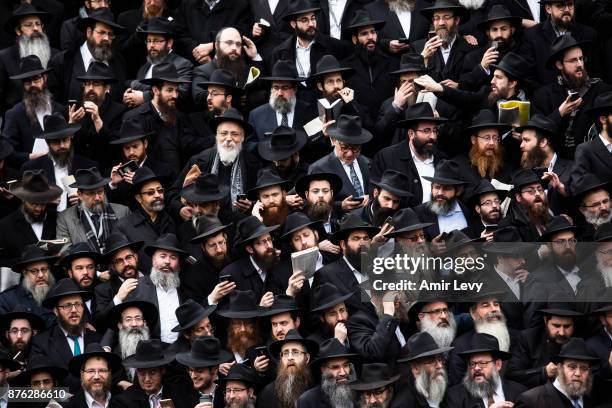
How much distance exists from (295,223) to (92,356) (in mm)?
2284

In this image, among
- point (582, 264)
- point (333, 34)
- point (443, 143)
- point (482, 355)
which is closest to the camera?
point (482, 355)

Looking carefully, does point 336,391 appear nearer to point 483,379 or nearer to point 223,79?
point 483,379

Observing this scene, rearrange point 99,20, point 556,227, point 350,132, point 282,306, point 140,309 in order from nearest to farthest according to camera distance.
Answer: point 282,306, point 140,309, point 556,227, point 350,132, point 99,20

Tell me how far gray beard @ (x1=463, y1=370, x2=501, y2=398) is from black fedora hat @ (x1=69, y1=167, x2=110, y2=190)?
14.6 ft

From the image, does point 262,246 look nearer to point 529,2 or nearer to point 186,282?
point 186,282

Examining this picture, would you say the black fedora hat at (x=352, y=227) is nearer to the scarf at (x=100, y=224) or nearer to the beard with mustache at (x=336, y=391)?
the beard with mustache at (x=336, y=391)

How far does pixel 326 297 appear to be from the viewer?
63.3 feet

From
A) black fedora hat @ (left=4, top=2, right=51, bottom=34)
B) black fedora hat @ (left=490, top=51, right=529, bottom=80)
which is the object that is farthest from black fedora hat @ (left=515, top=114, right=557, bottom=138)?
black fedora hat @ (left=4, top=2, right=51, bottom=34)

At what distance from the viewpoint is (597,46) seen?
2319 centimetres

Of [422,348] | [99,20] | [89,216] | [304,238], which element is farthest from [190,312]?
[99,20]

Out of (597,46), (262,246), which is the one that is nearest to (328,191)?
(262,246)

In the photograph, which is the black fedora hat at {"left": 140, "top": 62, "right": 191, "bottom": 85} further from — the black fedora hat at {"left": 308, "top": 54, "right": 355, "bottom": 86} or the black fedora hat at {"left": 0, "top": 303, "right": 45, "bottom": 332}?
the black fedora hat at {"left": 0, "top": 303, "right": 45, "bottom": 332}

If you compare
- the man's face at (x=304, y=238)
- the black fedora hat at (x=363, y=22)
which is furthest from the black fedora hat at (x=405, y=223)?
the black fedora hat at (x=363, y=22)

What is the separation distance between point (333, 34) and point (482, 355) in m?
5.80
